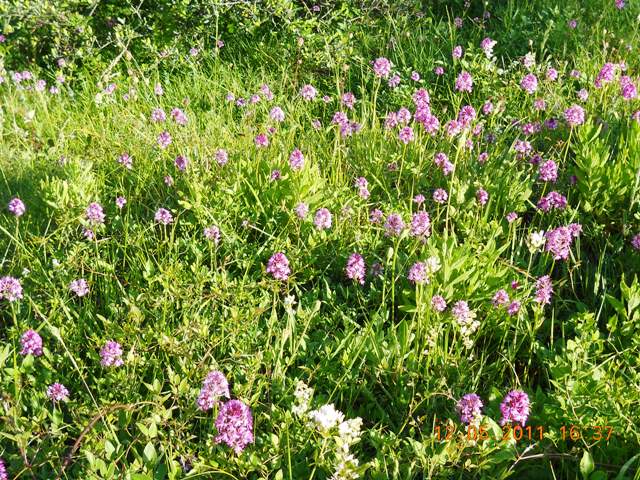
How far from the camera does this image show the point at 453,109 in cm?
396

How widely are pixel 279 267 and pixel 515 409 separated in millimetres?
957

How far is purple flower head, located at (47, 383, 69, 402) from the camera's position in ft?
6.77

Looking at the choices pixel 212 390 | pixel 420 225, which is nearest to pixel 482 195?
pixel 420 225

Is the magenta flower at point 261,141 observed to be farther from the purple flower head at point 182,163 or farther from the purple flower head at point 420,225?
the purple flower head at point 420,225

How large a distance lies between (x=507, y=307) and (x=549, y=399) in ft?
1.19

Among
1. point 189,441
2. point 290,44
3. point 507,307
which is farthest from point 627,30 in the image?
point 189,441

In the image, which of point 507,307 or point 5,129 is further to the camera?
point 5,129

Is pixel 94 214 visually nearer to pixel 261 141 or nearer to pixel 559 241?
pixel 261 141

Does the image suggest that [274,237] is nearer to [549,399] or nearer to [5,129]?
[549,399]
